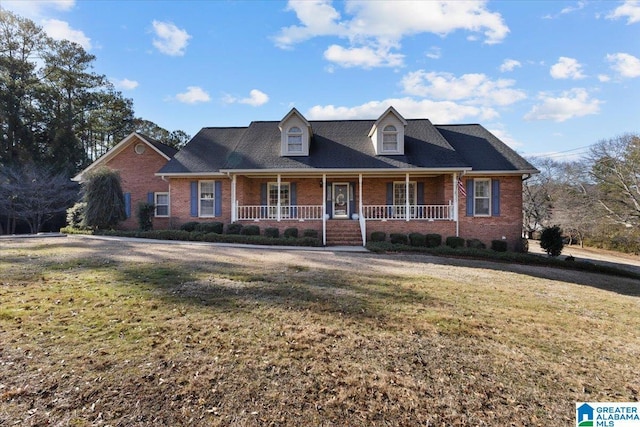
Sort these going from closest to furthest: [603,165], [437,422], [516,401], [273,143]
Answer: [437,422]
[516,401]
[273,143]
[603,165]

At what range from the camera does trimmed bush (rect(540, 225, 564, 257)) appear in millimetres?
14547

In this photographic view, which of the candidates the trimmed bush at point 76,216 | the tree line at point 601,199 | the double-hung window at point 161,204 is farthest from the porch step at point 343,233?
the tree line at point 601,199

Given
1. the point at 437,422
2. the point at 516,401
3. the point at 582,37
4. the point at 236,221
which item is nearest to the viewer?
the point at 437,422

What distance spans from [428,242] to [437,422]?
1268 centimetres

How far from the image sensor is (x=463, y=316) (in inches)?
204

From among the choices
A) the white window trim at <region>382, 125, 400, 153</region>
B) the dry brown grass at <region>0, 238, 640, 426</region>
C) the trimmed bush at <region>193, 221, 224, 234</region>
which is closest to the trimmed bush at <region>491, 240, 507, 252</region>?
the white window trim at <region>382, 125, 400, 153</region>

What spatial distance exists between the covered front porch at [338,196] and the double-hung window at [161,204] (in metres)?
5.28

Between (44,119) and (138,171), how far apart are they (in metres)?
16.5

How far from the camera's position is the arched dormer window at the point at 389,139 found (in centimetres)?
1691

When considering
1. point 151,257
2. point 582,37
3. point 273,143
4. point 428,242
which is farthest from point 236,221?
point 582,37

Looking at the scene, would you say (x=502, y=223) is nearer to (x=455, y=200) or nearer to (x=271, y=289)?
(x=455, y=200)

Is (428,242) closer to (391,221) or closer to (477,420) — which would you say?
(391,221)

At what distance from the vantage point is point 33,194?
22.3m

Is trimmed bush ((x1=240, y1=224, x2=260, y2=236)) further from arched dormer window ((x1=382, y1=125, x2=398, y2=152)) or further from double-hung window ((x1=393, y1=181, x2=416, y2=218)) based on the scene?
arched dormer window ((x1=382, y1=125, x2=398, y2=152))
